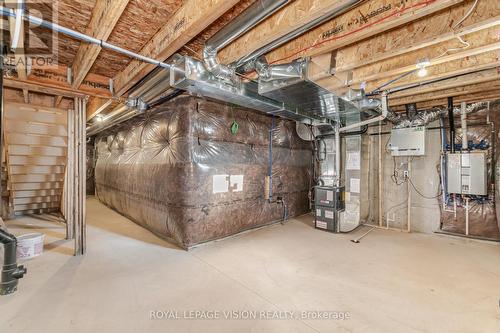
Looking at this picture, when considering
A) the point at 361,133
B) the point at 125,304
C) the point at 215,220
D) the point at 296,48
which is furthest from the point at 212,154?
the point at 361,133

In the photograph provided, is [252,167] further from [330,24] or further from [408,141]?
[408,141]

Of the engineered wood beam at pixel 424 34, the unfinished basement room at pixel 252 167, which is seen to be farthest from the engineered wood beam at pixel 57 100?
the engineered wood beam at pixel 424 34

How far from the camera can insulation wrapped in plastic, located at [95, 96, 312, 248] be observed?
3150 mm

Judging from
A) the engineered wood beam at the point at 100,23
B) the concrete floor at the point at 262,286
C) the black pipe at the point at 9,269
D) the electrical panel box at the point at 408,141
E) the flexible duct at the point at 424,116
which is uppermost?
the engineered wood beam at the point at 100,23

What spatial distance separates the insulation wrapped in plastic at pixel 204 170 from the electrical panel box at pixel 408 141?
5.94ft

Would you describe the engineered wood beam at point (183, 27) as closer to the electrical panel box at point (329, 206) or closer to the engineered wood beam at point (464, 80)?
the engineered wood beam at point (464, 80)

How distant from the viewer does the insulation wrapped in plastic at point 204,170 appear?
315cm

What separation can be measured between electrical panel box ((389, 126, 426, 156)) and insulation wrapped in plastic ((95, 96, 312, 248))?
1811mm

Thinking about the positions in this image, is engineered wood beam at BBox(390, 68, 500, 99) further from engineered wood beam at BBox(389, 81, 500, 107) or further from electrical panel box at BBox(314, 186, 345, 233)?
electrical panel box at BBox(314, 186, 345, 233)

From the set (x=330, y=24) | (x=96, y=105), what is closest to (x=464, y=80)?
(x=330, y=24)

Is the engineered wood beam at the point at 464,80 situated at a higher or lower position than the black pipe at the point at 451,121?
higher

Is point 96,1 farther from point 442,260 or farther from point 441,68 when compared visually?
point 442,260

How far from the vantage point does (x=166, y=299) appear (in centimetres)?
194

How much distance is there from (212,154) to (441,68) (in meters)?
3.09
